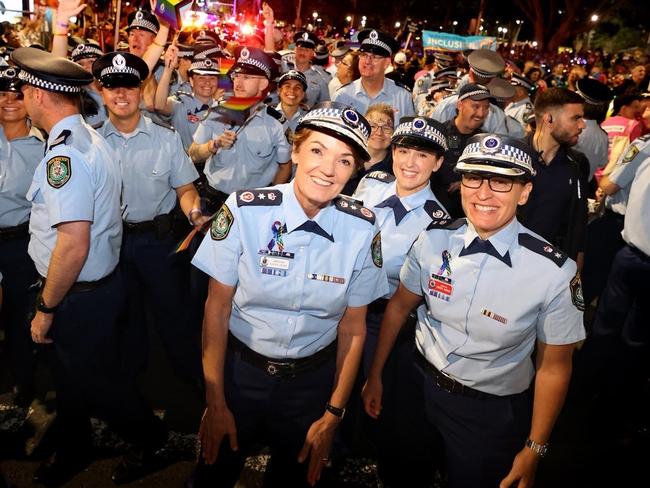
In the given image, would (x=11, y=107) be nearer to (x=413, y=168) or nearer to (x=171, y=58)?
(x=171, y=58)

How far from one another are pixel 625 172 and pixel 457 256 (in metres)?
3.28

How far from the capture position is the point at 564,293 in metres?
2.34

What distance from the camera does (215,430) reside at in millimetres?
2506

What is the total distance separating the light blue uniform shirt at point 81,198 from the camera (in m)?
2.74

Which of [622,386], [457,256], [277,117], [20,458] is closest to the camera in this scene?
[457,256]

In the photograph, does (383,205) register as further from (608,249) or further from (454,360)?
(608,249)

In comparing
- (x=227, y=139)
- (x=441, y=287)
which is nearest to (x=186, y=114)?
(x=227, y=139)

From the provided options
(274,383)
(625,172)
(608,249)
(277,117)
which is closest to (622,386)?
(608,249)

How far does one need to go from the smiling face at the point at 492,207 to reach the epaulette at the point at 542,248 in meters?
0.12

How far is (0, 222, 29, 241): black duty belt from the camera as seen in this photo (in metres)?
3.63

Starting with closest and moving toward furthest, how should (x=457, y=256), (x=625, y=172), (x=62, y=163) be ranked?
(x=457, y=256)
(x=62, y=163)
(x=625, y=172)

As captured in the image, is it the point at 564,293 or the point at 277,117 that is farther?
the point at 277,117

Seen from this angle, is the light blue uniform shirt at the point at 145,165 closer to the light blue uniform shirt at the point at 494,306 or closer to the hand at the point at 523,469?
the light blue uniform shirt at the point at 494,306

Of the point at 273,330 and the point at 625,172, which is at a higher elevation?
the point at 625,172
